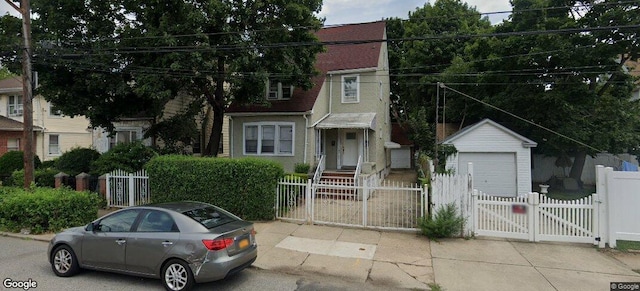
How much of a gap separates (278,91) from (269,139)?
8.59 feet

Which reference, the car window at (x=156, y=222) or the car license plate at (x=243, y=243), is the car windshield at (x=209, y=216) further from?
the car license plate at (x=243, y=243)

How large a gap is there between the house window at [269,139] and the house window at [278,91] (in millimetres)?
1691

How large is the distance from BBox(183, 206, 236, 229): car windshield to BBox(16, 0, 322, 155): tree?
7788 mm

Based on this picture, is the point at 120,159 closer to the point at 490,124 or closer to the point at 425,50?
the point at 490,124

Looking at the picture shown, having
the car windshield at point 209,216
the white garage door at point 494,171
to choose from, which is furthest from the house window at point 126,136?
the white garage door at point 494,171

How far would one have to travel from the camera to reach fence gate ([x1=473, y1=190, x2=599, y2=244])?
804cm

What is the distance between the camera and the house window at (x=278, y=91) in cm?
1742

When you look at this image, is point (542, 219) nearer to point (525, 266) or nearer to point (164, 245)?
point (525, 266)

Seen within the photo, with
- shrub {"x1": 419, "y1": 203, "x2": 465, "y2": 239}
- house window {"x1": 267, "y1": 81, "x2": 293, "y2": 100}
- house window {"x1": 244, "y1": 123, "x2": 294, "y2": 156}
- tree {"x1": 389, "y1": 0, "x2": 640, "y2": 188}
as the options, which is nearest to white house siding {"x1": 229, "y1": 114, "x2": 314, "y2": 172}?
house window {"x1": 244, "y1": 123, "x2": 294, "y2": 156}

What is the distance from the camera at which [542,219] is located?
8.66 m

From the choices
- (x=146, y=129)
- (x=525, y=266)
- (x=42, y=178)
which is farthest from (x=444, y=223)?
(x=42, y=178)

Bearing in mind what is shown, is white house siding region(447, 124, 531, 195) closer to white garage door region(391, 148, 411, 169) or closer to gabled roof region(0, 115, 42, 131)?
white garage door region(391, 148, 411, 169)

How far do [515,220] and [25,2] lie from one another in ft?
51.0

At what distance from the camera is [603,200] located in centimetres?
784
